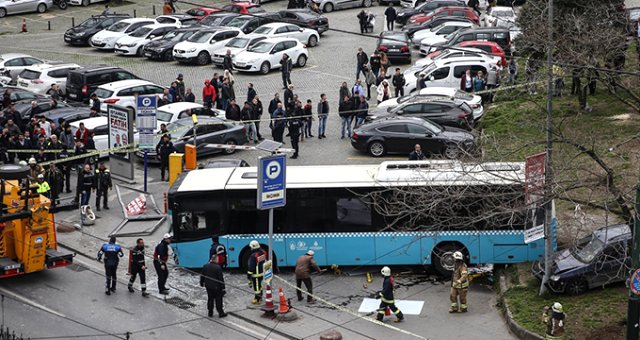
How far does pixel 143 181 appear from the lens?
33688 millimetres

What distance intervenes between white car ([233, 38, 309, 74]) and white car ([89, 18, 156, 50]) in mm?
7394

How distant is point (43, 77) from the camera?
4419 centimetres

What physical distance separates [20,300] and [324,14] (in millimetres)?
37842

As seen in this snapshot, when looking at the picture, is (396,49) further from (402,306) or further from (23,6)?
(23,6)

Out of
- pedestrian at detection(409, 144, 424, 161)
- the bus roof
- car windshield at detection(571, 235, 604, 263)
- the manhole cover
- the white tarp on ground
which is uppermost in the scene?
the bus roof

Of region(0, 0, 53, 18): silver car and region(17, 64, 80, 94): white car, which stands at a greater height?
region(0, 0, 53, 18): silver car

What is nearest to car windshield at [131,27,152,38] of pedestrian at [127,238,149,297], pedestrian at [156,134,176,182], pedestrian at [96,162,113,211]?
pedestrian at [156,134,176,182]

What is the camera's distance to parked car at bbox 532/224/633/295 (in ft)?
76.9

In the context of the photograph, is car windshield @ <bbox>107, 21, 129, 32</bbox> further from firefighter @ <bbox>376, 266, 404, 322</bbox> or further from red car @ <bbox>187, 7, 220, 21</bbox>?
firefighter @ <bbox>376, 266, 404, 322</bbox>

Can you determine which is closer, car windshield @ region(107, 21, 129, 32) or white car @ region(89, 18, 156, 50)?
white car @ region(89, 18, 156, 50)

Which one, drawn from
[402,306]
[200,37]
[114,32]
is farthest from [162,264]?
[114,32]

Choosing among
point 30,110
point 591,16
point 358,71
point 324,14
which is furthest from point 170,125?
point 324,14

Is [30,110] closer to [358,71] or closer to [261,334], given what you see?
[358,71]

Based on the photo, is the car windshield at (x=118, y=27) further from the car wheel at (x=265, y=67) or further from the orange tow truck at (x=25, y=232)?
the orange tow truck at (x=25, y=232)
